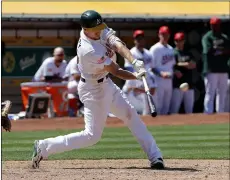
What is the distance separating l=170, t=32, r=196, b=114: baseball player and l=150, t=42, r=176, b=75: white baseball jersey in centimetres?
35

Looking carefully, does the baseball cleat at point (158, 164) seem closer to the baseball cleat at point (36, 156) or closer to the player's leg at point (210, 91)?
the baseball cleat at point (36, 156)

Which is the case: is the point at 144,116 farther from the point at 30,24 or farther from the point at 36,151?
the point at 36,151

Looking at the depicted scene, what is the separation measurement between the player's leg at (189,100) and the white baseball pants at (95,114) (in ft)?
29.1

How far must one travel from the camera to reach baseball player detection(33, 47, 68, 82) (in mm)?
16875

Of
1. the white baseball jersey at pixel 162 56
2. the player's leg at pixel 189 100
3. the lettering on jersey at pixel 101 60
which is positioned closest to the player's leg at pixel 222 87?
the player's leg at pixel 189 100

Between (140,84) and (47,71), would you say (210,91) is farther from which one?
(47,71)

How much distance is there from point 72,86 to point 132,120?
27.1ft

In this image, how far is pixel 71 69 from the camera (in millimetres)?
16781

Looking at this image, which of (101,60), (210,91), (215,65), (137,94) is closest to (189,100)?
(210,91)

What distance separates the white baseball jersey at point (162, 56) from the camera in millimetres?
16703

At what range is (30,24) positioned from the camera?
60.6 ft

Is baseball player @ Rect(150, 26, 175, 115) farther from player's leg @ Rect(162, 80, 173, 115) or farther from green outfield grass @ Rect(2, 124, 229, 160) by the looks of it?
green outfield grass @ Rect(2, 124, 229, 160)

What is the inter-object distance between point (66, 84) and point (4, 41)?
7.84 ft

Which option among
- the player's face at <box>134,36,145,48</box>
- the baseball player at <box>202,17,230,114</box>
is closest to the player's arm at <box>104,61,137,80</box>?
the player's face at <box>134,36,145,48</box>
